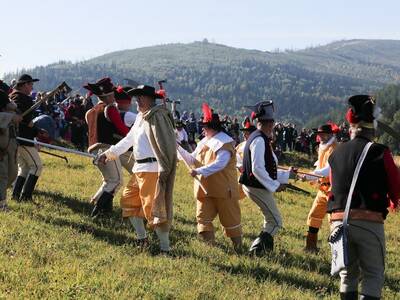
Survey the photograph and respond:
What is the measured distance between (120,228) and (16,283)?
10.1ft

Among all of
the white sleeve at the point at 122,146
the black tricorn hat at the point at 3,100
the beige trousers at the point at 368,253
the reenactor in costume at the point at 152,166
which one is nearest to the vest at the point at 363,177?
the beige trousers at the point at 368,253

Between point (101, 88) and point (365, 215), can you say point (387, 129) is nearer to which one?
point (365, 215)

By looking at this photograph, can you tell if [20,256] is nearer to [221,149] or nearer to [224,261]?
[224,261]

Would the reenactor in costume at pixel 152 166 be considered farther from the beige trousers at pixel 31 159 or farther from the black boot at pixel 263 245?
the beige trousers at pixel 31 159

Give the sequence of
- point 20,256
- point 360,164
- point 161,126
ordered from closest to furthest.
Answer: point 360,164 < point 20,256 < point 161,126

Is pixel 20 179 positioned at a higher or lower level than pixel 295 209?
higher

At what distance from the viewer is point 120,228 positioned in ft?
27.7

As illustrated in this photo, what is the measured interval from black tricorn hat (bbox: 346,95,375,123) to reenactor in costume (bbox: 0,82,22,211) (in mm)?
5036

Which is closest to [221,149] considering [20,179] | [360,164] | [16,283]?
[360,164]

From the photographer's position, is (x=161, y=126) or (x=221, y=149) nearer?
(x=161, y=126)

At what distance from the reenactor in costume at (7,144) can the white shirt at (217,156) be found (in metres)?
2.48

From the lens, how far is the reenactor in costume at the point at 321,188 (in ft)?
27.3

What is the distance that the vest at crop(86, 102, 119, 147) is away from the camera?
8969mm

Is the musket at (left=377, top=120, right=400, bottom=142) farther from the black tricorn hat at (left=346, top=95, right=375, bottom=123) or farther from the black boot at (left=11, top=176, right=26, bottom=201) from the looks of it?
the black boot at (left=11, top=176, right=26, bottom=201)
